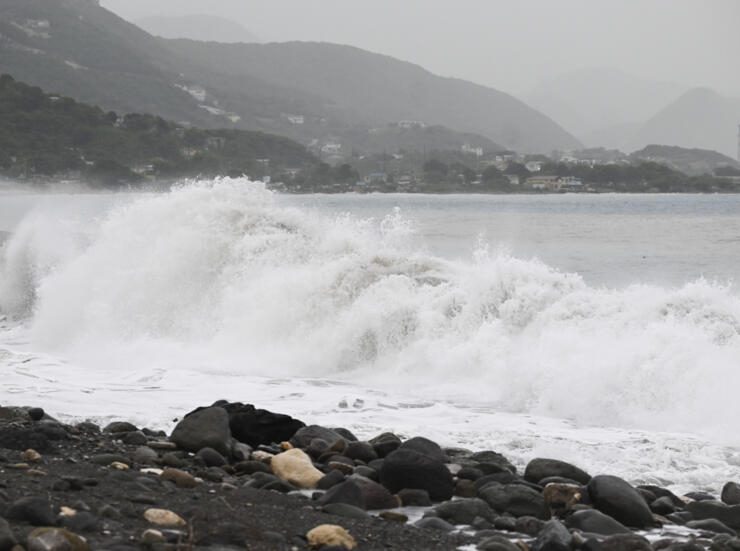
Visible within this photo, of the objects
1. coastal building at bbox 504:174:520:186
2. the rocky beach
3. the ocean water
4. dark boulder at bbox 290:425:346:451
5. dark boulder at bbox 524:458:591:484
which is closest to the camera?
the rocky beach

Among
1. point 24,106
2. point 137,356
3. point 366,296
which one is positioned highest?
point 24,106

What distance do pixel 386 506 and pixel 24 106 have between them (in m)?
98.2

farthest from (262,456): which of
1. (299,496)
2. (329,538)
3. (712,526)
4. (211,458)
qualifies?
(712,526)

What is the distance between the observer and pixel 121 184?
88.9 metres

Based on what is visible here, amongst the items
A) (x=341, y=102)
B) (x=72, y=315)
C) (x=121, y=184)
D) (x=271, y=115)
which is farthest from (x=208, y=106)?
(x=72, y=315)

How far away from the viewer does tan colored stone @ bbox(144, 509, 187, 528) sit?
6594 millimetres

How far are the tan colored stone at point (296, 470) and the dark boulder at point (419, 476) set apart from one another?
0.52 meters

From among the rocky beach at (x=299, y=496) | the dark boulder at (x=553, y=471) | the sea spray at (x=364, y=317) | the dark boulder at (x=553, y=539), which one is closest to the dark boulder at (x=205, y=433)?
the rocky beach at (x=299, y=496)

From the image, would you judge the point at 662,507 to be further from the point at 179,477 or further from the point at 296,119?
the point at 296,119

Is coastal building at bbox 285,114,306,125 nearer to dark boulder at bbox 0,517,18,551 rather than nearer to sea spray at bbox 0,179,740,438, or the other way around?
sea spray at bbox 0,179,740,438

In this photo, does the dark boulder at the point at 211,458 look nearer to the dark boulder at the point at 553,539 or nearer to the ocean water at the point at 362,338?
the ocean water at the point at 362,338

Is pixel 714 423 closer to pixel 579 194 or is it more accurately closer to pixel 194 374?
pixel 194 374

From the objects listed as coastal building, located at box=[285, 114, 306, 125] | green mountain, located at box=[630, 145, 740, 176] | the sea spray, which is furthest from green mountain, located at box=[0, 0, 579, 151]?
the sea spray

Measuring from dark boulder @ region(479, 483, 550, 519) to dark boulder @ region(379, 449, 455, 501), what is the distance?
13.6 inches
